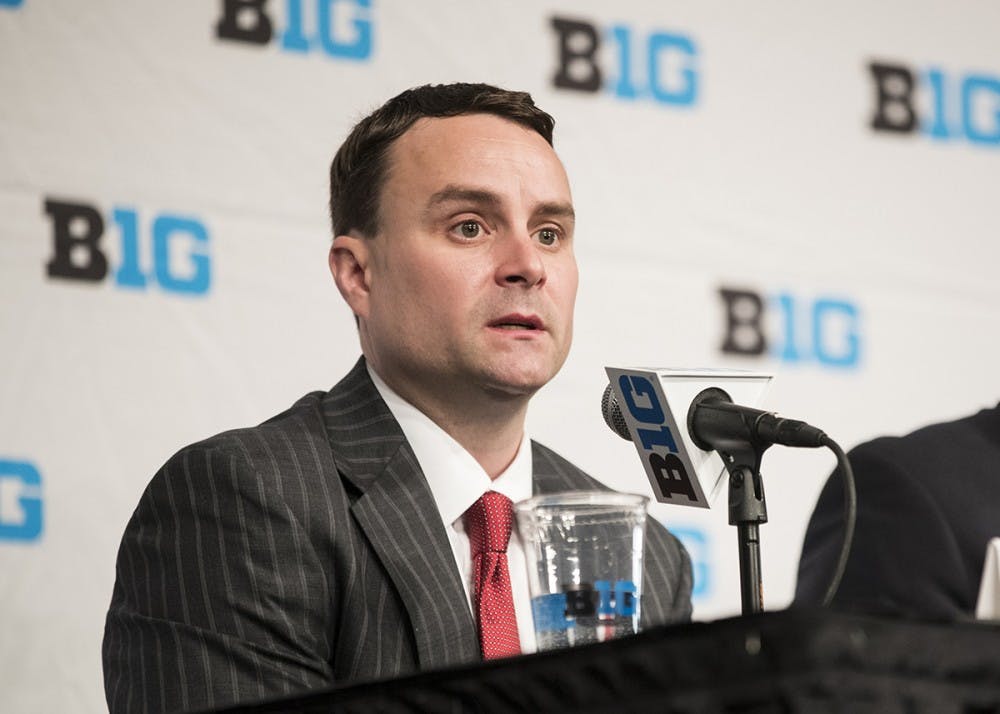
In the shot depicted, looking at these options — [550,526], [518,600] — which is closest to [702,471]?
[550,526]

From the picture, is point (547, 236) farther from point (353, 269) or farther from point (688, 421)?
point (688, 421)

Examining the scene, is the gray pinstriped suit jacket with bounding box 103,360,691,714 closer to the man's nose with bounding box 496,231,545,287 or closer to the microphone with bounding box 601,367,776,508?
the man's nose with bounding box 496,231,545,287

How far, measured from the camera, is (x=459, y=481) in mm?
1958

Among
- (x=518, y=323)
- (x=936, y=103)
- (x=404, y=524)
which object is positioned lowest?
(x=404, y=524)

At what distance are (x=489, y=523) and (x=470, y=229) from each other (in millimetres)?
423

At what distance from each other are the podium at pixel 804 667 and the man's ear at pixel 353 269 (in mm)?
1485

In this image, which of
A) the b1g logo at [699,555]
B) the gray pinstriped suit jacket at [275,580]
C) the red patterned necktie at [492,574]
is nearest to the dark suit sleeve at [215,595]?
the gray pinstriped suit jacket at [275,580]

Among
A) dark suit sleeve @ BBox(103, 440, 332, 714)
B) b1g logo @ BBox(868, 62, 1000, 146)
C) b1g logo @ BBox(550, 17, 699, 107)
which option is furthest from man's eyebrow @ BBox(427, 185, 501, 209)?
b1g logo @ BBox(868, 62, 1000, 146)

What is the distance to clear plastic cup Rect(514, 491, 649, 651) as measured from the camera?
125 cm

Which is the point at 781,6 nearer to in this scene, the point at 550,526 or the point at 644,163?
the point at 644,163

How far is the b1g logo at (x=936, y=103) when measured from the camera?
3.26 meters

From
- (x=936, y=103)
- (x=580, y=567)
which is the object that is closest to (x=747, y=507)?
(x=580, y=567)

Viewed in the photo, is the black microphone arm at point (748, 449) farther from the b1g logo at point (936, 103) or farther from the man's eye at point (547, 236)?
the b1g logo at point (936, 103)

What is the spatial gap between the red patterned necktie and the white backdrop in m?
0.75
